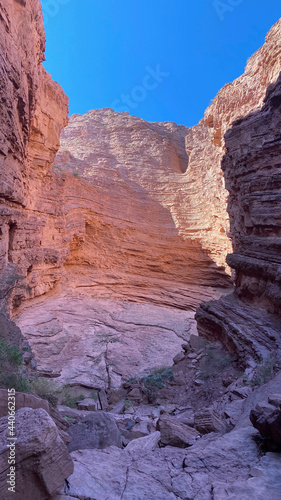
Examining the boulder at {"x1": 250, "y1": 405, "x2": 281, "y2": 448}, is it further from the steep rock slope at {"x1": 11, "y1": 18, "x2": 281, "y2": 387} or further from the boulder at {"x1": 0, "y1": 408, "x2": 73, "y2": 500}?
the steep rock slope at {"x1": 11, "y1": 18, "x2": 281, "y2": 387}

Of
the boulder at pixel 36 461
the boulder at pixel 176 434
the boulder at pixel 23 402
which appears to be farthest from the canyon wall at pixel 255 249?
the boulder at pixel 36 461

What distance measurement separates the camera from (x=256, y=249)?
8055mm

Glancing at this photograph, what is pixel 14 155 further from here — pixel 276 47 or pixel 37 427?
pixel 276 47

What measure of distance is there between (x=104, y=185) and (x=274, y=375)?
21.4 m

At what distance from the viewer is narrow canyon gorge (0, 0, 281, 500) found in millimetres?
2668

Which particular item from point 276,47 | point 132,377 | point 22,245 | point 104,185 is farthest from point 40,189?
point 276,47

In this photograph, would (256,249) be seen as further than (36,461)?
Yes

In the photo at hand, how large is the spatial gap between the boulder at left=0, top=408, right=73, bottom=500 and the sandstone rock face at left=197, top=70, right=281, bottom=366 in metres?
4.80

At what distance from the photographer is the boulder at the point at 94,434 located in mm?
3445

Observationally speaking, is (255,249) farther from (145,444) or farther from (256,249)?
(145,444)

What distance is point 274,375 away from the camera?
4902 mm

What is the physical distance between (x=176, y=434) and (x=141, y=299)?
16.0m

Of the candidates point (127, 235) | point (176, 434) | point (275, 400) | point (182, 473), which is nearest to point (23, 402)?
point (182, 473)

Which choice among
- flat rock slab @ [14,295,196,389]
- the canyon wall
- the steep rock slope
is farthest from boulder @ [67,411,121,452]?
the steep rock slope
